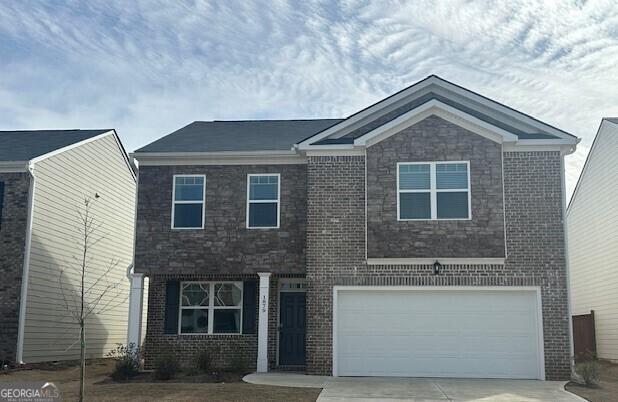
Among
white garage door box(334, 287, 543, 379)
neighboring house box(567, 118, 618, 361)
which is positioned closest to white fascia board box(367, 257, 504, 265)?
white garage door box(334, 287, 543, 379)

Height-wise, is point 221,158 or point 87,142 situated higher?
point 87,142

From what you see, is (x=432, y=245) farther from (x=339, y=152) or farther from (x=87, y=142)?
(x=87, y=142)

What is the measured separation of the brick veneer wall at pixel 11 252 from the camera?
63.9ft

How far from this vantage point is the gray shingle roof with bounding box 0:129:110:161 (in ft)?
68.9

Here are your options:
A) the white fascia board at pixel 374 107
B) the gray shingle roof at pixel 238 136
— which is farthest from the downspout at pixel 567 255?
the gray shingle roof at pixel 238 136

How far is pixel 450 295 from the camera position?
17531 millimetres

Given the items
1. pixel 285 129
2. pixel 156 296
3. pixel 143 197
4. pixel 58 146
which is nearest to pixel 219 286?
pixel 156 296

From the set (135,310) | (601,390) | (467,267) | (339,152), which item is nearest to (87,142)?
(135,310)

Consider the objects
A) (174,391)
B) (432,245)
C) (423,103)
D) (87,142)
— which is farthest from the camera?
(87,142)

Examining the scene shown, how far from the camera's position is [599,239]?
80.2 feet

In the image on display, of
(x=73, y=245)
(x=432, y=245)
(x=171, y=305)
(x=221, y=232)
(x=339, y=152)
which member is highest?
(x=339, y=152)

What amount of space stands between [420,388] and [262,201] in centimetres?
680

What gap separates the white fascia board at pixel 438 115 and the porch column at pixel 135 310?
6938mm

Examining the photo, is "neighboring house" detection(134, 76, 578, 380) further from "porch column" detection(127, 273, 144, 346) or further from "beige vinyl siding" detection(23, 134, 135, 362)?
"beige vinyl siding" detection(23, 134, 135, 362)
